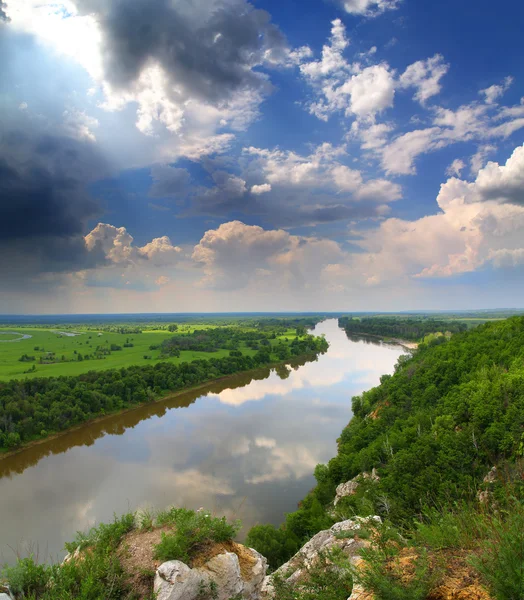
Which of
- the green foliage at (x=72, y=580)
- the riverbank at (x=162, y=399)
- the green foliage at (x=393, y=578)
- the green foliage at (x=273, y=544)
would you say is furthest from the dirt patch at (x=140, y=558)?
the riverbank at (x=162, y=399)

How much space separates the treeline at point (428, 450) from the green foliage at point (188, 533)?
416 centimetres

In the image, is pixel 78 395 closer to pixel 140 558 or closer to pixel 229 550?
pixel 140 558

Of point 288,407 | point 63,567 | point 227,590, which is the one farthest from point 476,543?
point 288,407

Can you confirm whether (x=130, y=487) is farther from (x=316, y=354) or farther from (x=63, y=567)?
(x=316, y=354)

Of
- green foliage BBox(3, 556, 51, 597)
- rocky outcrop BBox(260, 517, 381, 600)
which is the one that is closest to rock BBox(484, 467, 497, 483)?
rocky outcrop BBox(260, 517, 381, 600)

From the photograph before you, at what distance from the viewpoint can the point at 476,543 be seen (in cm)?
433

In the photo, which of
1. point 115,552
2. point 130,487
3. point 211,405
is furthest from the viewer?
point 211,405

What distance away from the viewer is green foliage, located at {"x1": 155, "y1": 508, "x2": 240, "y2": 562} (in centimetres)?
614

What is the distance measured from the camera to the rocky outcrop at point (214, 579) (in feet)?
18.3

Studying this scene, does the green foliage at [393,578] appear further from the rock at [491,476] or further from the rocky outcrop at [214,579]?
the rock at [491,476]

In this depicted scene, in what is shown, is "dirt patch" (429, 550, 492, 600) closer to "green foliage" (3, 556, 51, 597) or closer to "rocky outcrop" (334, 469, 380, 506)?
"green foliage" (3, 556, 51, 597)

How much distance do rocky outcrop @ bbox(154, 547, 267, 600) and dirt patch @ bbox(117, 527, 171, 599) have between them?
0.32m

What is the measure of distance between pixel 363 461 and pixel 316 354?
6246 centimetres

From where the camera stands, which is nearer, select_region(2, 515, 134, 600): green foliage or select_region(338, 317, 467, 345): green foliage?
select_region(2, 515, 134, 600): green foliage
